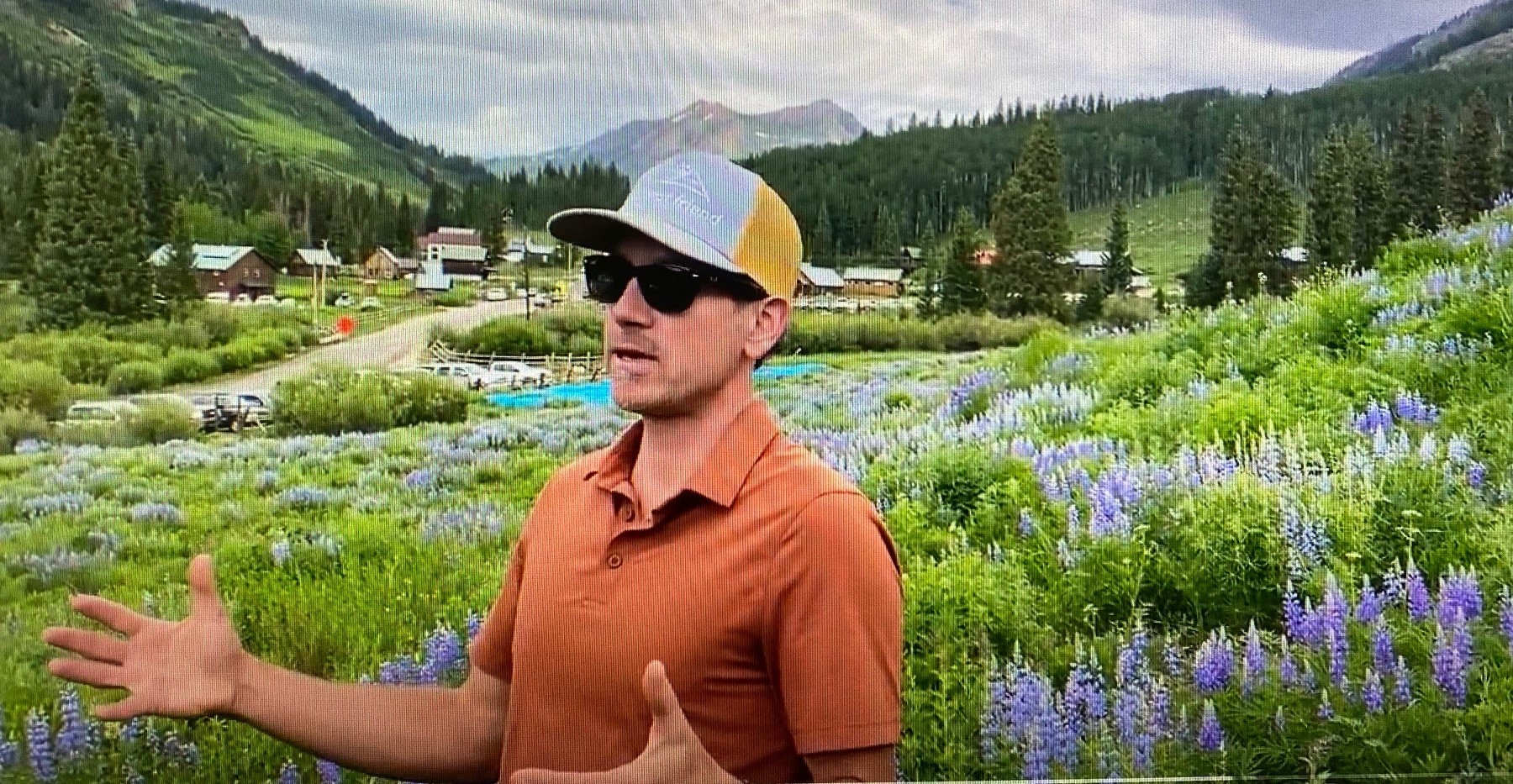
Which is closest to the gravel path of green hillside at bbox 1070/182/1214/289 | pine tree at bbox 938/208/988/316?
pine tree at bbox 938/208/988/316

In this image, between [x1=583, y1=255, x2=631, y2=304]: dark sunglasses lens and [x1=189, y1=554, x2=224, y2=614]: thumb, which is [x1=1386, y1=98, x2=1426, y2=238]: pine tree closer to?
[x1=583, y1=255, x2=631, y2=304]: dark sunglasses lens

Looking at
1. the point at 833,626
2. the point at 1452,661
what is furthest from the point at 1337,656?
the point at 833,626

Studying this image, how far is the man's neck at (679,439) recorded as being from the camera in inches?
65.2

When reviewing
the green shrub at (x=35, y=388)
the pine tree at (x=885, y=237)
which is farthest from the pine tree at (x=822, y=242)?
the green shrub at (x=35, y=388)

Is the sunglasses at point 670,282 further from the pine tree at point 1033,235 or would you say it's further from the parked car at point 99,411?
the parked car at point 99,411

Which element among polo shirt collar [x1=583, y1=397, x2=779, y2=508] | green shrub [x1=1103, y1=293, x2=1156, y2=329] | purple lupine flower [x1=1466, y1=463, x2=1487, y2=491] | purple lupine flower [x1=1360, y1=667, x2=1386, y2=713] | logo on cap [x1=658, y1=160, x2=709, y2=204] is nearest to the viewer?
polo shirt collar [x1=583, y1=397, x2=779, y2=508]

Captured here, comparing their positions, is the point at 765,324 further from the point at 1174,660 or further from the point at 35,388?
the point at 35,388

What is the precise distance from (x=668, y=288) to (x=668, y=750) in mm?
602

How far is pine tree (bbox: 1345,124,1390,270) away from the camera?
2840 millimetres

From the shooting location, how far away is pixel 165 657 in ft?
5.60

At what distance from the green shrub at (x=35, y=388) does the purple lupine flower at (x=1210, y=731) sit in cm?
236

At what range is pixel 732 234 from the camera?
166cm

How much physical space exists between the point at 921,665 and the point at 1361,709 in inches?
31.1

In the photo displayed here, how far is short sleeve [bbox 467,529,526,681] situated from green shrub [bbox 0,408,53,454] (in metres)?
1.46
